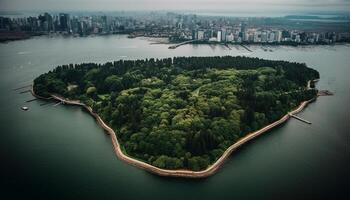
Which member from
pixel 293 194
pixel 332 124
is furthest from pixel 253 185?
Answer: pixel 332 124

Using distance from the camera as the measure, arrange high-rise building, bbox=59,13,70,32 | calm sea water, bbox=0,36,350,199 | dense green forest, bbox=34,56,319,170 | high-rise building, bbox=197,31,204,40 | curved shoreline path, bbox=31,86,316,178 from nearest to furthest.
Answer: calm sea water, bbox=0,36,350,199, curved shoreline path, bbox=31,86,316,178, dense green forest, bbox=34,56,319,170, high-rise building, bbox=197,31,204,40, high-rise building, bbox=59,13,70,32

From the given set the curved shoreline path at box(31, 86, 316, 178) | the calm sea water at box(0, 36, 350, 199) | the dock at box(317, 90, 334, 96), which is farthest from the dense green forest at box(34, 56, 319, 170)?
the dock at box(317, 90, 334, 96)

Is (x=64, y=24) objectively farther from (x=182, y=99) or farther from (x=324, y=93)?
(x=324, y=93)

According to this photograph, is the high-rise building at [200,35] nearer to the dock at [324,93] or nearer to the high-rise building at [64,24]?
the high-rise building at [64,24]

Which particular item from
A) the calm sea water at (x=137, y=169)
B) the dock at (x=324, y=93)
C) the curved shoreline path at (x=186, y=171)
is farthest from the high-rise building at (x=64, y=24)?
the dock at (x=324, y=93)

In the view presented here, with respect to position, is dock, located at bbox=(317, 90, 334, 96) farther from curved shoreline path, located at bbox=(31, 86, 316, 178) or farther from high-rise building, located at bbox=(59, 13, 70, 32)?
high-rise building, located at bbox=(59, 13, 70, 32)

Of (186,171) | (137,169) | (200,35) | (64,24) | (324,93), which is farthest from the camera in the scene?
(64,24)

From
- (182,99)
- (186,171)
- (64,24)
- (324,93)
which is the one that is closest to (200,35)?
(64,24)
